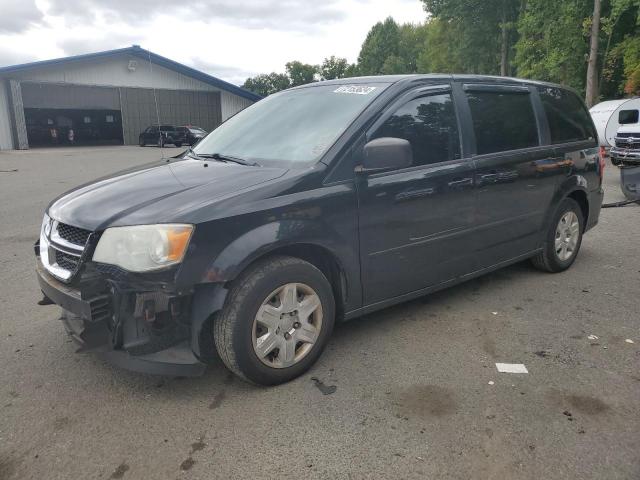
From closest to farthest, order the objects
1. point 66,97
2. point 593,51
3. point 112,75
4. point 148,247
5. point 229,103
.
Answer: point 148,247
point 593,51
point 112,75
point 229,103
point 66,97

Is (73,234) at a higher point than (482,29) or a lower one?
lower

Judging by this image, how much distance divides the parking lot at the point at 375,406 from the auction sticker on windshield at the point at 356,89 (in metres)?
1.73

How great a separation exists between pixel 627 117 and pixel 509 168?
14233 mm

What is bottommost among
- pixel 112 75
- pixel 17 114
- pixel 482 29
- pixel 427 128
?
pixel 427 128

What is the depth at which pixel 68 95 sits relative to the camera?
39.3m

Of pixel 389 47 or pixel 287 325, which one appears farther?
pixel 389 47

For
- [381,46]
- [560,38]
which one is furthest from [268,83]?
[560,38]

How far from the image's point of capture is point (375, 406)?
2918 mm

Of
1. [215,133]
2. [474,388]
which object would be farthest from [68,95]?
[474,388]

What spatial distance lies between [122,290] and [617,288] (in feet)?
14.2

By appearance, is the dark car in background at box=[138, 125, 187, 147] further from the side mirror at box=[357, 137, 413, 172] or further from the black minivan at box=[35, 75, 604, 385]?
the side mirror at box=[357, 137, 413, 172]

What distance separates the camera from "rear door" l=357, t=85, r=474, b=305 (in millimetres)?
3475

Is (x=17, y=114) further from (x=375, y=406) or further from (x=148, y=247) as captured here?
(x=375, y=406)

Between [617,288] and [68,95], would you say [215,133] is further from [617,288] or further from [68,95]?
[68,95]
